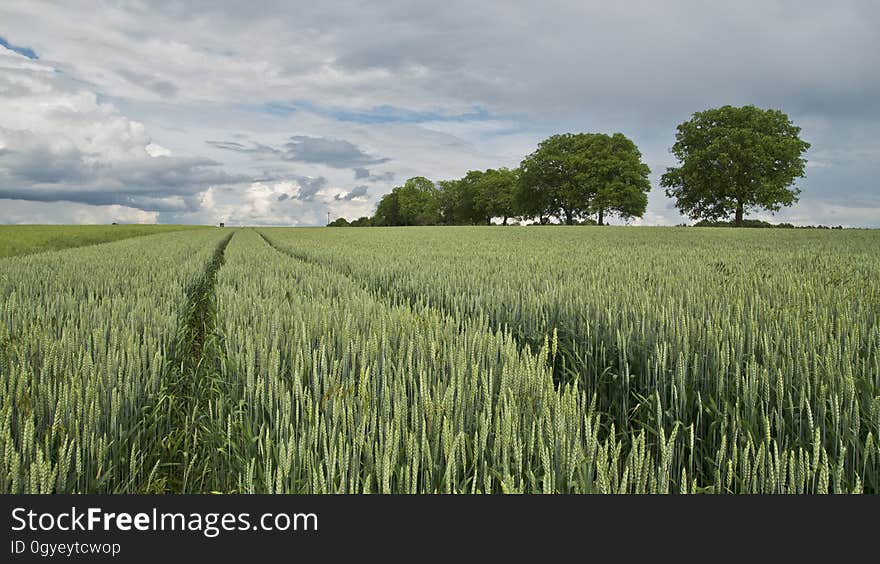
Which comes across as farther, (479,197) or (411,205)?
(411,205)

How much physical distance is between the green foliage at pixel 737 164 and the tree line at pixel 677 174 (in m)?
0.07

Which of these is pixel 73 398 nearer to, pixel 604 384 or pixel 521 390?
pixel 521 390

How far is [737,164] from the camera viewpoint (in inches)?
1694

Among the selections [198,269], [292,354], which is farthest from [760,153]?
[292,354]

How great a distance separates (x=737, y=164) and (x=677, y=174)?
4.88m

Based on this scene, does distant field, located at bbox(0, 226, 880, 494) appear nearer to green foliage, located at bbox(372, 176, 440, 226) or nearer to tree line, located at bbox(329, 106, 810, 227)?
tree line, located at bbox(329, 106, 810, 227)

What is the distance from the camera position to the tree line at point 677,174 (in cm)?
4294

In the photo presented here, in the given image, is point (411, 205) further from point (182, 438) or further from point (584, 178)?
point (182, 438)

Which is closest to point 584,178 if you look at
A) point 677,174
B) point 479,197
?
point 677,174

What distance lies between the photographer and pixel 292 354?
2.42 m

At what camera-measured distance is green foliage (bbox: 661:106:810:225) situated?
42438 millimetres

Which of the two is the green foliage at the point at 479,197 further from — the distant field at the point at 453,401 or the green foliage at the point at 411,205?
the distant field at the point at 453,401

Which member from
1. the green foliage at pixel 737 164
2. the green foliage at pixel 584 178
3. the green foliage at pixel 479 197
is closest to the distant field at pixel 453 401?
the green foliage at pixel 737 164

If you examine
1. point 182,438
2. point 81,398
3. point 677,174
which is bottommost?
point 182,438
